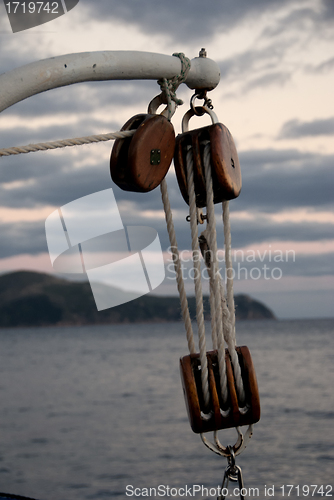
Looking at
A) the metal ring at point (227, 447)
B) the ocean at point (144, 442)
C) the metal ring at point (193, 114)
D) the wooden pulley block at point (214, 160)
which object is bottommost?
the ocean at point (144, 442)

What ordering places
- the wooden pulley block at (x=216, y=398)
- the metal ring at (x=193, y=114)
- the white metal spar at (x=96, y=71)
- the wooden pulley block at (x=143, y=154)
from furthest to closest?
the metal ring at (x=193, y=114), the wooden pulley block at (x=143, y=154), the wooden pulley block at (x=216, y=398), the white metal spar at (x=96, y=71)

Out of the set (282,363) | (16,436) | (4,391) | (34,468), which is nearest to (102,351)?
(282,363)

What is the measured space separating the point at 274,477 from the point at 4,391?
67.7ft

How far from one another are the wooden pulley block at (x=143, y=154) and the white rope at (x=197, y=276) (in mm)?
95

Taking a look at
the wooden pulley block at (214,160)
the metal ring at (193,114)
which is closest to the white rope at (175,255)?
the wooden pulley block at (214,160)

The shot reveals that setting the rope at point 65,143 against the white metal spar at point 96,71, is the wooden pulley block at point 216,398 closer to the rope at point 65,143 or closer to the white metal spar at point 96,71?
the rope at point 65,143

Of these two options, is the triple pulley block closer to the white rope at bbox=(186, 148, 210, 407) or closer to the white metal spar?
the white rope at bbox=(186, 148, 210, 407)

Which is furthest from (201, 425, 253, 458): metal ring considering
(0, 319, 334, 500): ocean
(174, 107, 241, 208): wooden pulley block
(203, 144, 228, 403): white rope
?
(0, 319, 334, 500): ocean

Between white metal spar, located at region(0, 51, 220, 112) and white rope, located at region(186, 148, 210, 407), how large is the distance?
0.99 feet

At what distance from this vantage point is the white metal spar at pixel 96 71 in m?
1.45

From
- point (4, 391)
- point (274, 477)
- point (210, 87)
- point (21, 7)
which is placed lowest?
point (274, 477)

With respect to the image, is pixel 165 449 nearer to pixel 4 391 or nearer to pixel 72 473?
pixel 72 473

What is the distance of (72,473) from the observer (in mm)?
11906

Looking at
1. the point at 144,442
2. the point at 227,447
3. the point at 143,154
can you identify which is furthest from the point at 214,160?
the point at 144,442
